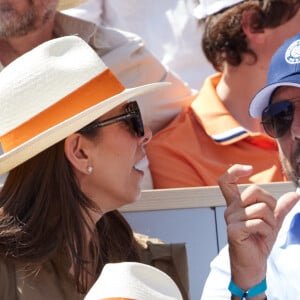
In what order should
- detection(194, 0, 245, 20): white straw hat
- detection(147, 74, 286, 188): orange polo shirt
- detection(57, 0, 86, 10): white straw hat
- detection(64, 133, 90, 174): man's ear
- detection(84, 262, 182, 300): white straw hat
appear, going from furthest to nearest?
detection(57, 0, 86, 10): white straw hat < detection(194, 0, 245, 20): white straw hat < detection(147, 74, 286, 188): orange polo shirt < detection(64, 133, 90, 174): man's ear < detection(84, 262, 182, 300): white straw hat

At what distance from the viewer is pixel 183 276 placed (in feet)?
10.3

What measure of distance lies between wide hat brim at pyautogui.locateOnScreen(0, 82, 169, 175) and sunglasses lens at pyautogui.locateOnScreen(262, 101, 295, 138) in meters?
0.66

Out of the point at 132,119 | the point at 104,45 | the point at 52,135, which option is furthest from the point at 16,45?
the point at 52,135

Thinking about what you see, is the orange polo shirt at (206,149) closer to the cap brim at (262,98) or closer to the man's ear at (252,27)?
the man's ear at (252,27)

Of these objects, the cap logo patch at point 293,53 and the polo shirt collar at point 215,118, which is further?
the polo shirt collar at point 215,118

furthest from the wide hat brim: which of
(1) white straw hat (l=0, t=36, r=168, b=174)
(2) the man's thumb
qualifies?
(2) the man's thumb

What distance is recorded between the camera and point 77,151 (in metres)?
2.90

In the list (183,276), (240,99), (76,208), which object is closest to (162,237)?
(183,276)

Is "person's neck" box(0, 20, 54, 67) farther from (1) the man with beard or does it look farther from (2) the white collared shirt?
(2) the white collared shirt

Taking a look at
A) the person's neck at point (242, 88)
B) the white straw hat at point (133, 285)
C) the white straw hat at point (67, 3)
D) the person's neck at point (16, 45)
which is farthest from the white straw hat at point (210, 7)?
the white straw hat at point (133, 285)

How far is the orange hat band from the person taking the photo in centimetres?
282

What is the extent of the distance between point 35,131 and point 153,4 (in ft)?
7.43

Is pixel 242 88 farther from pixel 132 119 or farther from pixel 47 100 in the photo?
pixel 47 100

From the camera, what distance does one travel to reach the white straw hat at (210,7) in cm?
446
